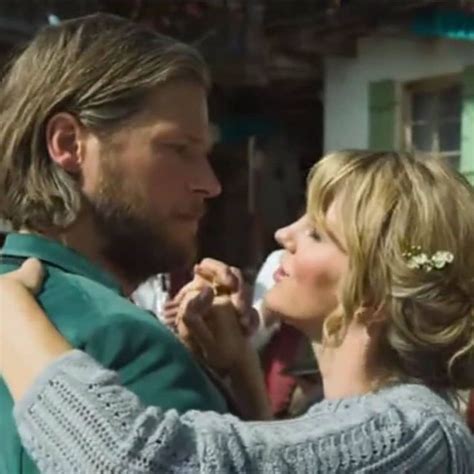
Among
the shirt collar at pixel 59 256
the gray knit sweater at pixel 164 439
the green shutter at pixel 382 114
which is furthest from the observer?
the green shutter at pixel 382 114

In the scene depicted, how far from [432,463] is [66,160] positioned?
65 centimetres

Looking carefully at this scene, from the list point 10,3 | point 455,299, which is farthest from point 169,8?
point 455,299

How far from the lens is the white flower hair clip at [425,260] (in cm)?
226

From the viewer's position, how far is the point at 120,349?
1981 millimetres

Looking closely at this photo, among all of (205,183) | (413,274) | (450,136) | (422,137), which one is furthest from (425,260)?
(422,137)

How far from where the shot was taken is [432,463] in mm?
2064

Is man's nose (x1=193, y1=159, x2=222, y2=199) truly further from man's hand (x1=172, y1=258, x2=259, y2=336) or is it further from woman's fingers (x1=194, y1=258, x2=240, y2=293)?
woman's fingers (x1=194, y1=258, x2=240, y2=293)

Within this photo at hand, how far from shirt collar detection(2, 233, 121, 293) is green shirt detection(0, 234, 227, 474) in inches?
0.7

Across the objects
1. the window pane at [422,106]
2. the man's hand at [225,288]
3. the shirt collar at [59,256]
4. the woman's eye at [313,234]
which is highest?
the shirt collar at [59,256]

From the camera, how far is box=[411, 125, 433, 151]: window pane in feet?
32.8

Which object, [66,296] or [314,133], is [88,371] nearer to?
[66,296]

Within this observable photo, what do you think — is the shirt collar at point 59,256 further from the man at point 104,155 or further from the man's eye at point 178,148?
the man's eye at point 178,148

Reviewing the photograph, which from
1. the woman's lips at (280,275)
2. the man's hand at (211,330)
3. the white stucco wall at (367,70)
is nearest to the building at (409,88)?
the white stucco wall at (367,70)

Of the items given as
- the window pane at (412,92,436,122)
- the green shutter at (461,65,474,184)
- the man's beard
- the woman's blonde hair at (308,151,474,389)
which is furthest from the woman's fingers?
the window pane at (412,92,436,122)
